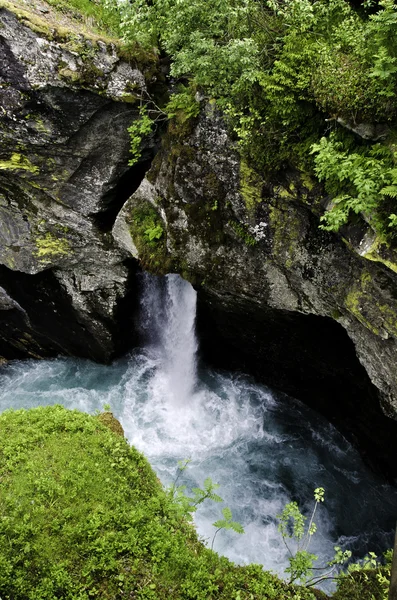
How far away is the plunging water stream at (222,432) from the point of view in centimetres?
1006

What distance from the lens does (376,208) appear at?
20.3ft

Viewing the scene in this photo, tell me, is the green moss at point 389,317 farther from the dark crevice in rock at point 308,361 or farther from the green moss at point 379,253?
the dark crevice in rock at point 308,361

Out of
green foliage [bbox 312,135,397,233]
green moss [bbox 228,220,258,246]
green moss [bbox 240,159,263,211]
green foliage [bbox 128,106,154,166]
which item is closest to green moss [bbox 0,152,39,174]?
green foliage [bbox 128,106,154,166]

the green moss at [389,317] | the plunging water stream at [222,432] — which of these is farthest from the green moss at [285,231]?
the plunging water stream at [222,432]

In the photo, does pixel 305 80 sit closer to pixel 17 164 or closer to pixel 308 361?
pixel 308 361

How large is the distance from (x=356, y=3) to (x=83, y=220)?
319 inches

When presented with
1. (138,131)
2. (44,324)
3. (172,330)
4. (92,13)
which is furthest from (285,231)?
(44,324)

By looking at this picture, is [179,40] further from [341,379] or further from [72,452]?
[341,379]

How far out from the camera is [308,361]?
1161 centimetres

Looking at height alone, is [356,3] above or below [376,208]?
above

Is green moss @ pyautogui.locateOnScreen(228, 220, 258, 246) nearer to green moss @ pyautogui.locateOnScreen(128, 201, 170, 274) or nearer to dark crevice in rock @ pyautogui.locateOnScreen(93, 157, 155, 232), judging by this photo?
green moss @ pyautogui.locateOnScreen(128, 201, 170, 274)

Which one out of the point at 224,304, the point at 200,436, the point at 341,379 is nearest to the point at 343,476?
the point at 341,379

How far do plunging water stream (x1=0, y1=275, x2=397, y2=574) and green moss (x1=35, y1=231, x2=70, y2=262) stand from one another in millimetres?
2724

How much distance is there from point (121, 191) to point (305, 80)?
6260 mm
